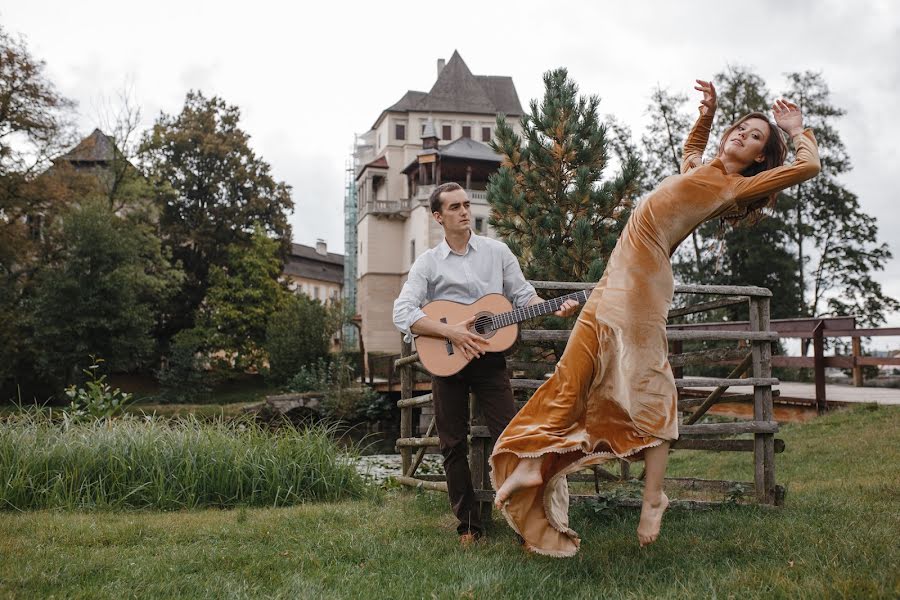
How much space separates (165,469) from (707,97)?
17.2ft

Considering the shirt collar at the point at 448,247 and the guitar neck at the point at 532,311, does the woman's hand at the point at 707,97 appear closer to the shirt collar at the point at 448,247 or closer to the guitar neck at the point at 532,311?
the guitar neck at the point at 532,311

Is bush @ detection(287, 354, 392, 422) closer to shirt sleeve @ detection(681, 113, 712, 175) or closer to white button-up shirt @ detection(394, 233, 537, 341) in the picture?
white button-up shirt @ detection(394, 233, 537, 341)

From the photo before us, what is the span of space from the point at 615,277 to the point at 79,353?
32215 mm

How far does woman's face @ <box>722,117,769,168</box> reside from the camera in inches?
151

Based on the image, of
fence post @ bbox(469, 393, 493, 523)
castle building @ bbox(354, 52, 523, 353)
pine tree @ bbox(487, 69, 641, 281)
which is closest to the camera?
fence post @ bbox(469, 393, 493, 523)

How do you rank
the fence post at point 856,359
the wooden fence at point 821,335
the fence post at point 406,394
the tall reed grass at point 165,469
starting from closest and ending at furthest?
1. the tall reed grass at point 165,469
2. the fence post at point 406,394
3. the wooden fence at point 821,335
4. the fence post at point 856,359

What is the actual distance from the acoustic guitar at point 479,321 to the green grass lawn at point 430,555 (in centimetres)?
102

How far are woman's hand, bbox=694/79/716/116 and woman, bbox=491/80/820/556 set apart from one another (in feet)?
0.09

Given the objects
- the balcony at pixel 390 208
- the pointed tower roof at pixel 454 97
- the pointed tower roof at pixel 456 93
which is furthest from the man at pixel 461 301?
the pointed tower roof at pixel 456 93

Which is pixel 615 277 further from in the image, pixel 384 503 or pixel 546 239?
pixel 546 239

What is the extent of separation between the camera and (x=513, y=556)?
423 cm

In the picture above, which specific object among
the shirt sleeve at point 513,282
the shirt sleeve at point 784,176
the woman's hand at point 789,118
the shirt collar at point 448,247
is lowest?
the shirt sleeve at point 513,282

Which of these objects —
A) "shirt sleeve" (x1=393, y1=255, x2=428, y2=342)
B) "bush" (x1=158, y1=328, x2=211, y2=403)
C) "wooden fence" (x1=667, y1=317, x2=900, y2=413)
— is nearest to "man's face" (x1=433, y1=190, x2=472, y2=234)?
"shirt sleeve" (x1=393, y1=255, x2=428, y2=342)

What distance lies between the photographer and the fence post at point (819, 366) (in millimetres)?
12406
